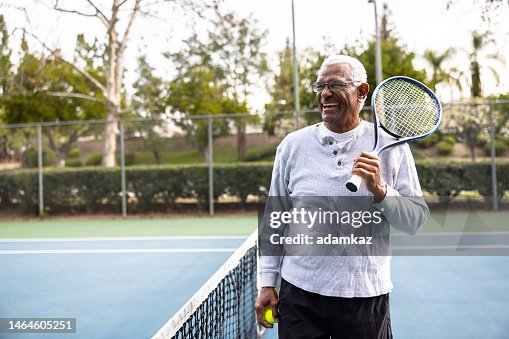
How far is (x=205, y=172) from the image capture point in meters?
10.4

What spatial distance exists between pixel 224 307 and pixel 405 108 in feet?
4.93

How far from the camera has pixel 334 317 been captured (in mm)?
1608

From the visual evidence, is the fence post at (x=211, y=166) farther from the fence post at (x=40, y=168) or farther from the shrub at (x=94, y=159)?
the fence post at (x=40, y=168)

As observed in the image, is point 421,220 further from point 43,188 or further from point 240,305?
point 43,188

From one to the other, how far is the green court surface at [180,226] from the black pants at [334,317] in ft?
20.7

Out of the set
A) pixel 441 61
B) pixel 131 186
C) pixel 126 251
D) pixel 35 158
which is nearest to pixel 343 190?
pixel 126 251

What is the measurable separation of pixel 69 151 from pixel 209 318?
9.62m

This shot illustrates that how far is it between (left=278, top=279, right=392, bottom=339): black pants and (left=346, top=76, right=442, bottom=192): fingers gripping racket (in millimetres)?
650

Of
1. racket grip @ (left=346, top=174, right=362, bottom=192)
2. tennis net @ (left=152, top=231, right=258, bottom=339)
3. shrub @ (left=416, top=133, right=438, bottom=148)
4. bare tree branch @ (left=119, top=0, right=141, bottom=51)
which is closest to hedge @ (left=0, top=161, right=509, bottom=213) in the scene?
Answer: shrub @ (left=416, top=133, right=438, bottom=148)

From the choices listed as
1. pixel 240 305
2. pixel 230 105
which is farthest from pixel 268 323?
pixel 230 105

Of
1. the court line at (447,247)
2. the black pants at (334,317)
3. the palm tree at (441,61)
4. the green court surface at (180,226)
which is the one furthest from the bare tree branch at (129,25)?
the palm tree at (441,61)

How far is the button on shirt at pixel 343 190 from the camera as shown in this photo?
1594 mm

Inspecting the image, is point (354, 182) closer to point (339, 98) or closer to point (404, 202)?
point (404, 202)

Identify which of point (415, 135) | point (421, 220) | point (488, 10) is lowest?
point (421, 220)
